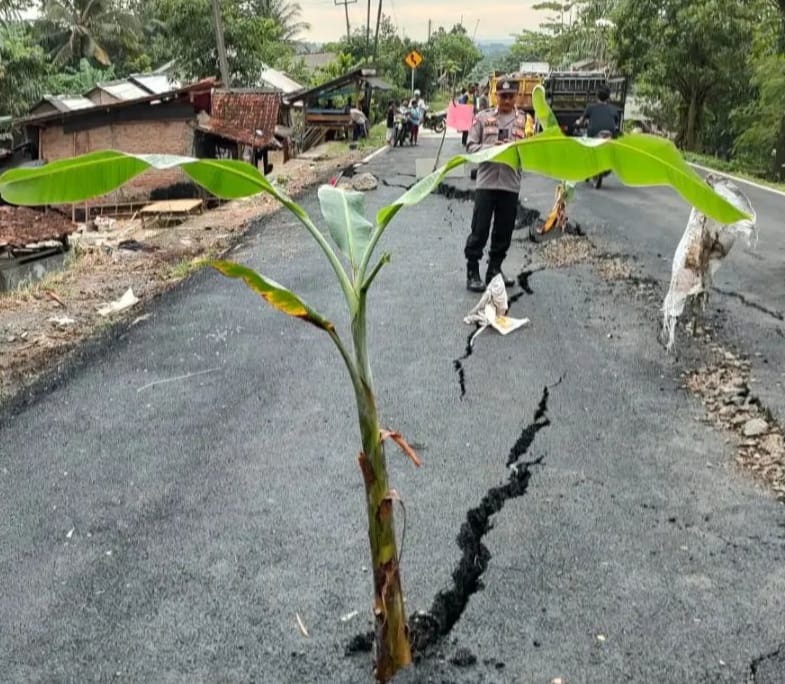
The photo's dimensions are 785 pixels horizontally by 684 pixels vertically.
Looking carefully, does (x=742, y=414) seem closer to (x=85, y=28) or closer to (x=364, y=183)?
(x=364, y=183)

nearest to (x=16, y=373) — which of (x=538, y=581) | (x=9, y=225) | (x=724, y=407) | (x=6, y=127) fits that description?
(x=538, y=581)

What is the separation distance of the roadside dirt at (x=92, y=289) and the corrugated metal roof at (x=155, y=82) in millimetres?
13593

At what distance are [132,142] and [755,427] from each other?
643 inches

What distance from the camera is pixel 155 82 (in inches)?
1056

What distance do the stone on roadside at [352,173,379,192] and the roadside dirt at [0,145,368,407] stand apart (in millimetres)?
1478

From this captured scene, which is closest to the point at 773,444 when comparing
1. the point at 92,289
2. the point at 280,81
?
the point at 92,289

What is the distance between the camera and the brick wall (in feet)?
57.9

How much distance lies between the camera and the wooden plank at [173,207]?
1576cm

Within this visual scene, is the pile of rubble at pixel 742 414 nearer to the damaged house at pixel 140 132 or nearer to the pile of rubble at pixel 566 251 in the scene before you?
the pile of rubble at pixel 566 251

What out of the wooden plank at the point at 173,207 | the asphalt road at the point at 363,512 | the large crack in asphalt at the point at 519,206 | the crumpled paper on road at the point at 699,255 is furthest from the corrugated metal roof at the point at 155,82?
the crumpled paper on road at the point at 699,255

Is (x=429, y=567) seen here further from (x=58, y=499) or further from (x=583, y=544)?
(x=58, y=499)

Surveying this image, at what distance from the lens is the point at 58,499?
3.45 metres

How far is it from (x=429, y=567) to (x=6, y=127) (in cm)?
2474

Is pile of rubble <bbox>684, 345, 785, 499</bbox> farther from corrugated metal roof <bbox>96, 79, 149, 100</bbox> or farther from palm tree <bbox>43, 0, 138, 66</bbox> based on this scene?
palm tree <bbox>43, 0, 138, 66</bbox>
